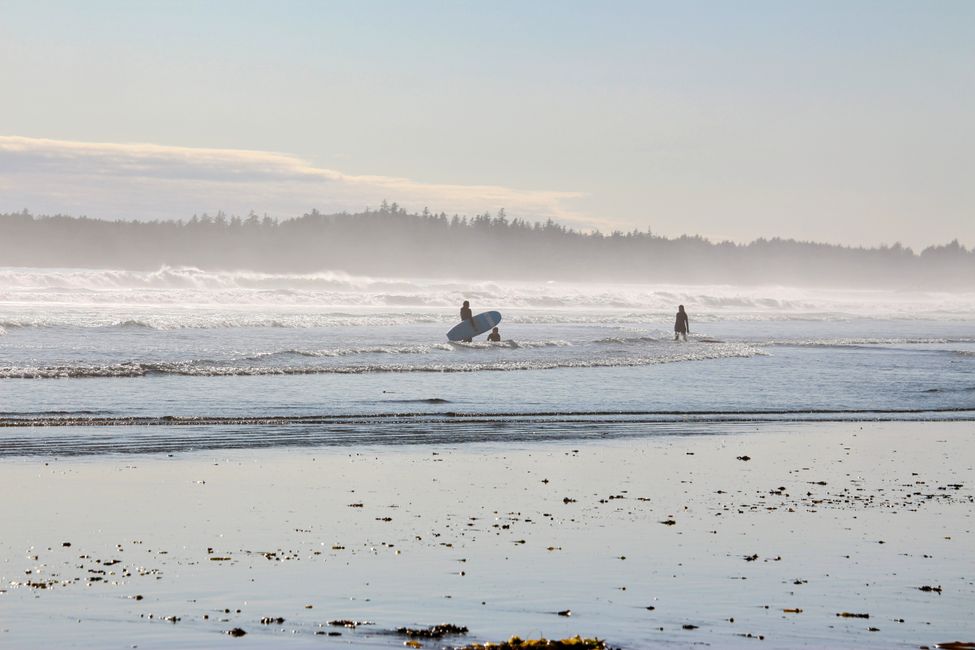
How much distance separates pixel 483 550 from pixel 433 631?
2.37m

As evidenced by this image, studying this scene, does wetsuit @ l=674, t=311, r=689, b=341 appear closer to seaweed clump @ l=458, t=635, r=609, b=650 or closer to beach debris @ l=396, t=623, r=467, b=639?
beach debris @ l=396, t=623, r=467, b=639

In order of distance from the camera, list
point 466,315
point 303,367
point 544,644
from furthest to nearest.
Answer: point 466,315 → point 303,367 → point 544,644

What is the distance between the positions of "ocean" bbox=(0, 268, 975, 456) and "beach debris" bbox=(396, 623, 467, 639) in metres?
9.26

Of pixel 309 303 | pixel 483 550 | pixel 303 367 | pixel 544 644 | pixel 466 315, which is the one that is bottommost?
pixel 309 303

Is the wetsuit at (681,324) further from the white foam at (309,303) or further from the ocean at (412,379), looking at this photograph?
the white foam at (309,303)

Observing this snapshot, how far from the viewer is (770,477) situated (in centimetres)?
1411

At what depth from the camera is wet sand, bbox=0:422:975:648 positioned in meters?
7.50

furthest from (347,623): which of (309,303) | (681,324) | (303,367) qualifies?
(309,303)

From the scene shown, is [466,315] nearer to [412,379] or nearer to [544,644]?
[412,379]

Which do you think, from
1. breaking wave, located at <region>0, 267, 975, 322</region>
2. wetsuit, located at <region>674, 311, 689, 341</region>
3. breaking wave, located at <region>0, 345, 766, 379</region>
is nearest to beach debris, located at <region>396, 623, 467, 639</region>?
breaking wave, located at <region>0, 345, 766, 379</region>

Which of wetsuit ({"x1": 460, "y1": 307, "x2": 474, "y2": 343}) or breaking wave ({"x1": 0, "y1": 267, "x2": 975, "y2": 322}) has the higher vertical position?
wetsuit ({"x1": 460, "y1": 307, "x2": 474, "y2": 343})

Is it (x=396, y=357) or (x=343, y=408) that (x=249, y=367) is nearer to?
(x=396, y=357)

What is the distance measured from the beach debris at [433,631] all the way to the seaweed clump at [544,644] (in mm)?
305

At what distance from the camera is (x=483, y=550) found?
9.68 m
